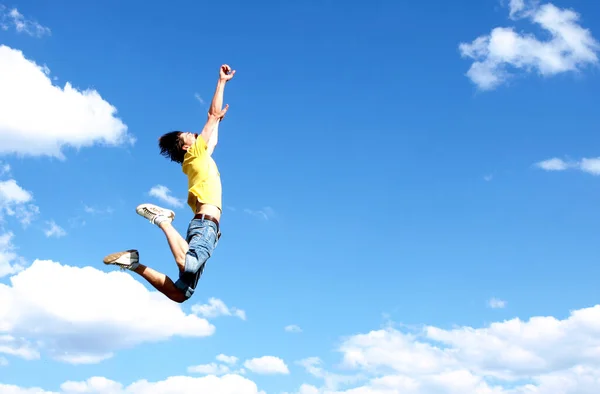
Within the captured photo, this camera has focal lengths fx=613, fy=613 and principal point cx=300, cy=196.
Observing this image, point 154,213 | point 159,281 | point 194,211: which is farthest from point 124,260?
point 194,211

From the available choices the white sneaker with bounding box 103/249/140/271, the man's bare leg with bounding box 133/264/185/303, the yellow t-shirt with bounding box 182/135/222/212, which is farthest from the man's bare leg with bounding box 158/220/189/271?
the yellow t-shirt with bounding box 182/135/222/212

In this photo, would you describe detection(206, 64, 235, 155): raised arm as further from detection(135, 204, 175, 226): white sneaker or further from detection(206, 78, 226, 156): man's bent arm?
detection(135, 204, 175, 226): white sneaker

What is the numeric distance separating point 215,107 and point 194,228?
83.1 inches

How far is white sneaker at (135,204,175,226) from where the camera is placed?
9812 mm

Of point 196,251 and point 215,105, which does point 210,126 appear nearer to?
point 215,105

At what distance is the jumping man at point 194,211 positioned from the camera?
935 centimetres

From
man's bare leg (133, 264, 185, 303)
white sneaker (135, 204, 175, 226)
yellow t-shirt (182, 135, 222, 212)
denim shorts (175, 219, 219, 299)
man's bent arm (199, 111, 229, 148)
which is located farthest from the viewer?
man's bent arm (199, 111, 229, 148)

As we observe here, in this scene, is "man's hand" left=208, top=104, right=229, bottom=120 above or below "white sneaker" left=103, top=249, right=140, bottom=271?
above

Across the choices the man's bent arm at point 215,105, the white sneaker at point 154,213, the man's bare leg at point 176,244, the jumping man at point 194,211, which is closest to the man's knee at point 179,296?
the jumping man at point 194,211

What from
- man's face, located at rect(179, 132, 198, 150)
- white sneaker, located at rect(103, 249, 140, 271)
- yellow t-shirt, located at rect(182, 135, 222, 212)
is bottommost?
white sneaker, located at rect(103, 249, 140, 271)

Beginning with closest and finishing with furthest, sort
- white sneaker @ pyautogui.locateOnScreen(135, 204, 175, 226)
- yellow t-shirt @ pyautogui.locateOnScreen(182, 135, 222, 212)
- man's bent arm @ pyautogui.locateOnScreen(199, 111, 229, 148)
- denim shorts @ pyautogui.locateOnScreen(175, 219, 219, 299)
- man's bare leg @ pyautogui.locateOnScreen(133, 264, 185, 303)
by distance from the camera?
denim shorts @ pyautogui.locateOnScreen(175, 219, 219, 299), man's bare leg @ pyautogui.locateOnScreen(133, 264, 185, 303), white sneaker @ pyautogui.locateOnScreen(135, 204, 175, 226), yellow t-shirt @ pyautogui.locateOnScreen(182, 135, 222, 212), man's bent arm @ pyautogui.locateOnScreen(199, 111, 229, 148)

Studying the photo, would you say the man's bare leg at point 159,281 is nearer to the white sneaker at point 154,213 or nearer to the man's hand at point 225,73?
the white sneaker at point 154,213

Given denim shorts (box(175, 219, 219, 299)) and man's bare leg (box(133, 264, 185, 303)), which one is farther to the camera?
man's bare leg (box(133, 264, 185, 303))

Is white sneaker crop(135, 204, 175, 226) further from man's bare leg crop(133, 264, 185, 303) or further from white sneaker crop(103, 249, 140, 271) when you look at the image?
man's bare leg crop(133, 264, 185, 303)
